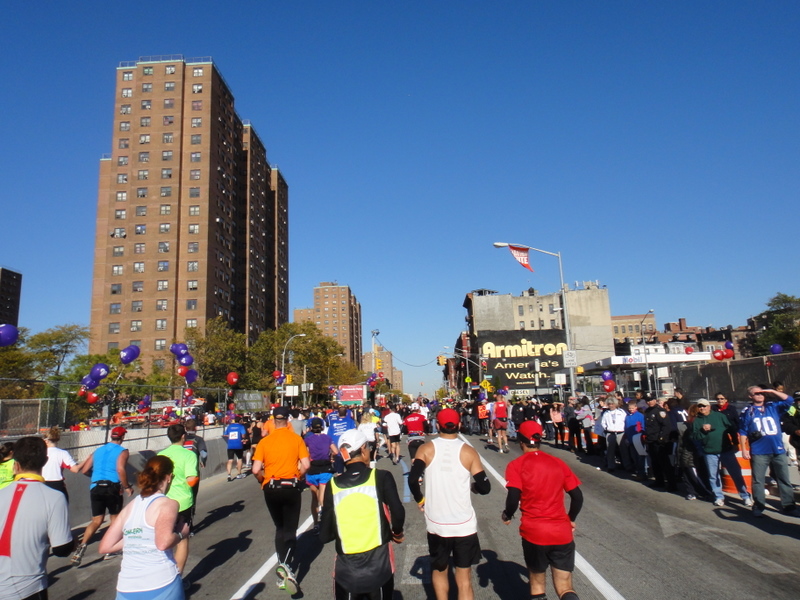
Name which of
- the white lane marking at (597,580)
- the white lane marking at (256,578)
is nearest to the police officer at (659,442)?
the white lane marking at (597,580)

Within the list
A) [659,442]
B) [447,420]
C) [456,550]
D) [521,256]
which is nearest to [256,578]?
[456,550]

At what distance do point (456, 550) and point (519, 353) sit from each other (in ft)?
261

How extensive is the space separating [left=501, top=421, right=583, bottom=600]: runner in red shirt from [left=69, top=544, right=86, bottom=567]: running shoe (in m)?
6.14

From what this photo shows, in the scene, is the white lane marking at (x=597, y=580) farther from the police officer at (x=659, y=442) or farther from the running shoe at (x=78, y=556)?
the police officer at (x=659, y=442)

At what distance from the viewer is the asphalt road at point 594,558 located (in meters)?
6.02

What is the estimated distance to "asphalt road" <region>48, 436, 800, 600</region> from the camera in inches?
237

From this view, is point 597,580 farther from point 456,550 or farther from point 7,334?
point 7,334

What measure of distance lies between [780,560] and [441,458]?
4.85 m

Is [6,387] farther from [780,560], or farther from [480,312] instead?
[480,312]

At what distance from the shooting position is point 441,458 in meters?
5.19

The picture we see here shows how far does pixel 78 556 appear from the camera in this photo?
7.94 m

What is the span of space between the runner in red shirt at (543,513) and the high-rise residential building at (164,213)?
65.1 meters

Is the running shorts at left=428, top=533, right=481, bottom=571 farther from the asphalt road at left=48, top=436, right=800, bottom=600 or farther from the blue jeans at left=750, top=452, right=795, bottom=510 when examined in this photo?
the blue jeans at left=750, top=452, right=795, bottom=510

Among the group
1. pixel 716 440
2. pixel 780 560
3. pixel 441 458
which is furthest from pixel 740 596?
pixel 716 440
